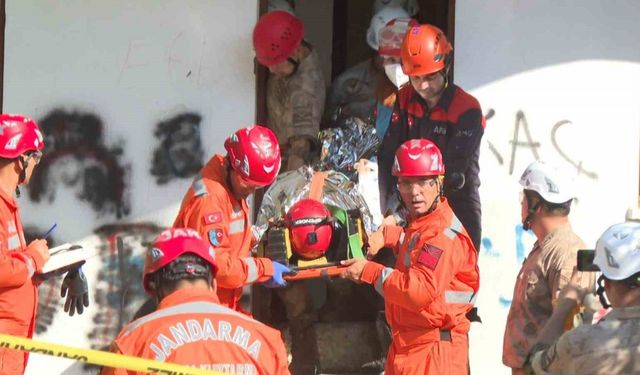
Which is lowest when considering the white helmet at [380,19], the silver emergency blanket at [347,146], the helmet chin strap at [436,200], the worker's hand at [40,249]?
the worker's hand at [40,249]

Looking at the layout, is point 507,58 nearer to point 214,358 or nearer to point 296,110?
point 296,110

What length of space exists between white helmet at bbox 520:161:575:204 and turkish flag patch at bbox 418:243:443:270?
1.98ft

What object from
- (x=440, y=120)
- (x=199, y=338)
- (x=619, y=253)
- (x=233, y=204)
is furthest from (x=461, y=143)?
(x=199, y=338)

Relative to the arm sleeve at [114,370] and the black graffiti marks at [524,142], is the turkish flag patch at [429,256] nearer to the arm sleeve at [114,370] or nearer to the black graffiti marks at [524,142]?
the black graffiti marks at [524,142]

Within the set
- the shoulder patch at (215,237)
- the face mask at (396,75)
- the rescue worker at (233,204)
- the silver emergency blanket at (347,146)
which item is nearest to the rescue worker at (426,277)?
the rescue worker at (233,204)

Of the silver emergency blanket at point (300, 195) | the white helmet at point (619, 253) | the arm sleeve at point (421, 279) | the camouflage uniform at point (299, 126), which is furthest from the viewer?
the camouflage uniform at point (299, 126)

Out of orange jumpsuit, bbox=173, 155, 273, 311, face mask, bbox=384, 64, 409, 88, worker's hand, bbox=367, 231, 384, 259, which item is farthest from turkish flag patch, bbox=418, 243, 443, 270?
face mask, bbox=384, 64, 409, 88

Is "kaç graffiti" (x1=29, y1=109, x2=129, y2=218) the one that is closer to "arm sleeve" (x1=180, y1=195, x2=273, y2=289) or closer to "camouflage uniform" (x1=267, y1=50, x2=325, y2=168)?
"camouflage uniform" (x1=267, y1=50, x2=325, y2=168)

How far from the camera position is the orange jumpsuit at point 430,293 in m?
8.47

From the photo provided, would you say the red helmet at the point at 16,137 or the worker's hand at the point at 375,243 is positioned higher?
the red helmet at the point at 16,137

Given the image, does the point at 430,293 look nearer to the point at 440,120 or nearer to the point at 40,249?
the point at 440,120

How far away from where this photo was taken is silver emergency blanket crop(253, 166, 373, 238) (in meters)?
9.73

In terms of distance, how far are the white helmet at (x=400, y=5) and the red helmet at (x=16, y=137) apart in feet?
10.6

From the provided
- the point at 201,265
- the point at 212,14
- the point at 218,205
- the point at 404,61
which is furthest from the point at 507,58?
the point at 201,265
